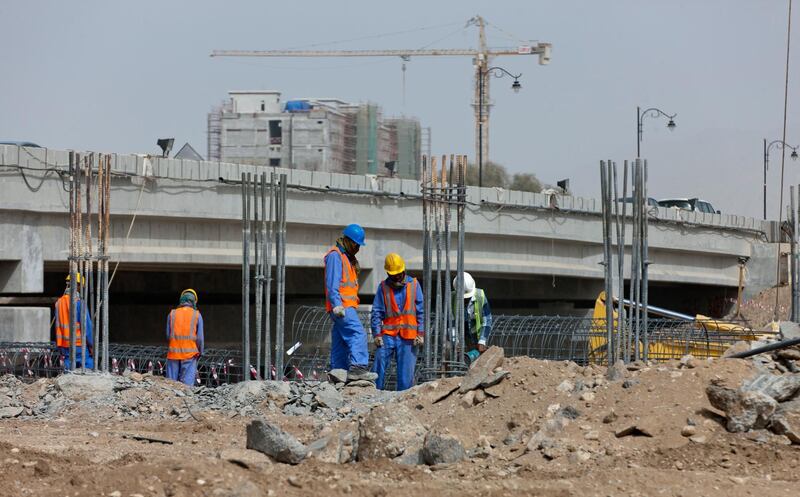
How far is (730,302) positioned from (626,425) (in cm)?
2576

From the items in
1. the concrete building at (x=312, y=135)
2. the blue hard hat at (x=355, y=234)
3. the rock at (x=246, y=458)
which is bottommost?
the rock at (x=246, y=458)

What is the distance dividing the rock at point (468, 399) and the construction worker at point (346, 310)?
→ 293 cm

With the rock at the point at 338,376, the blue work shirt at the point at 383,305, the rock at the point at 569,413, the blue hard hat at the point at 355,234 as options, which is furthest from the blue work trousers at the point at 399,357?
the rock at the point at 569,413

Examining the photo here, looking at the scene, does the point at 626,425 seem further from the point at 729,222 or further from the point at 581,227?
the point at 729,222

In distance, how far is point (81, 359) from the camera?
14.7m

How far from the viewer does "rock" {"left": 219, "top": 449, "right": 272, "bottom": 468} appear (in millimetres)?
7336

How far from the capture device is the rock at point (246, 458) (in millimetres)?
7336

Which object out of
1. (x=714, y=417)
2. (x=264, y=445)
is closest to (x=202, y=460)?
(x=264, y=445)

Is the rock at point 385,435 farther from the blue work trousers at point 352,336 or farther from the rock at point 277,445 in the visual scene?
the blue work trousers at point 352,336

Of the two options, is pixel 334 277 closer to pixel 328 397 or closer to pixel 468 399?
pixel 328 397

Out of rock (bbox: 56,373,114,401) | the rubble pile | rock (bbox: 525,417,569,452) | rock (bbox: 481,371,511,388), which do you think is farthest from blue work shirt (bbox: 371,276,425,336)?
the rubble pile

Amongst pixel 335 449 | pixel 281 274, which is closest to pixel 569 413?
pixel 335 449

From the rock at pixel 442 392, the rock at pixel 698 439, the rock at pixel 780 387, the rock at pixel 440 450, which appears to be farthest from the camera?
the rock at pixel 442 392

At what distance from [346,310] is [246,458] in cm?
563
